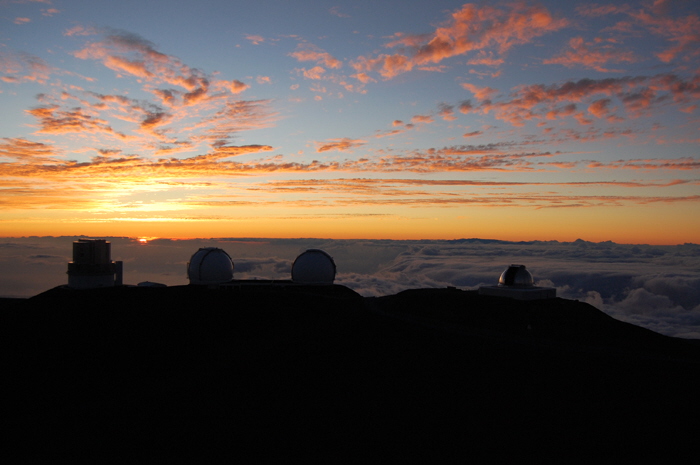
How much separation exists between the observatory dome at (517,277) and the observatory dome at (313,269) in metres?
16.1

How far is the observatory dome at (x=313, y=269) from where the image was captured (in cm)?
4178

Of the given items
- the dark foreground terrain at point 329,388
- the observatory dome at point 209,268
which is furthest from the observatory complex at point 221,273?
the dark foreground terrain at point 329,388

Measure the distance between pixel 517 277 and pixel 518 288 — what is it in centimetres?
100

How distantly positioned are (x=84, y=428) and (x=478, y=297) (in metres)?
32.5

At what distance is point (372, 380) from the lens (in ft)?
51.7

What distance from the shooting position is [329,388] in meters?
14.7

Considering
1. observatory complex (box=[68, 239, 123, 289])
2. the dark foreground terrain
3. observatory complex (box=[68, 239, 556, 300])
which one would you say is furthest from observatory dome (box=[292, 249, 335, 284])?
observatory complex (box=[68, 239, 123, 289])

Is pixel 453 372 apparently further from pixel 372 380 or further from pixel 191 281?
pixel 191 281

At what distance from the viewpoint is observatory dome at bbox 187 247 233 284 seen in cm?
4134

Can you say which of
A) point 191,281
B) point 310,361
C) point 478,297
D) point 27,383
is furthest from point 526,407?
point 191,281

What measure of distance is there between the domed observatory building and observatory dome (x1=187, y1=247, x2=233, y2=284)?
24.1 meters

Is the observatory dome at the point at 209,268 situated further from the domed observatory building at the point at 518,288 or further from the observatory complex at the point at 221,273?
the domed observatory building at the point at 518,288

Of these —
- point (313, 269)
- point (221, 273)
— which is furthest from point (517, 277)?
point (221, 273)

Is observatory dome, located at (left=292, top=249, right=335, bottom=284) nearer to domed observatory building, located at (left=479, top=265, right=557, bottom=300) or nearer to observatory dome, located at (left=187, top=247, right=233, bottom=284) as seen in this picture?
observatory dome, located at (left=187, top=247, right=233, bottom=284)
